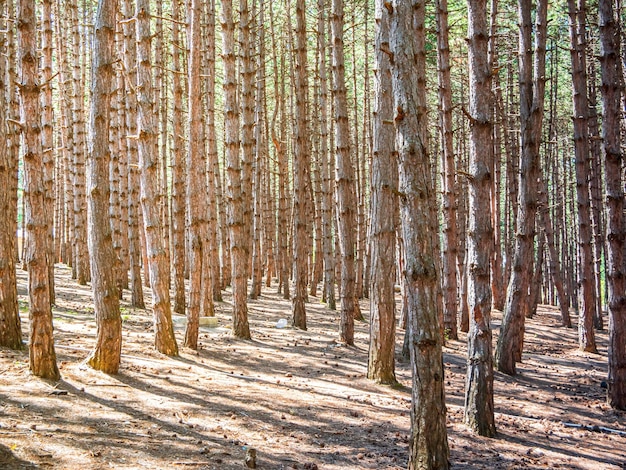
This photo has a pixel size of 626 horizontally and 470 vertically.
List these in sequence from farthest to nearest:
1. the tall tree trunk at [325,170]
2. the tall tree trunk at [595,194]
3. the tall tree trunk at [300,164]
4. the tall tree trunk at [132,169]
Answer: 1. the tall tree trunk at [595,194]
2. the tall tree trunk at [325,170]
3. the tall tree trunk at [300,164]
4. the tall tree trunk at [132,169]

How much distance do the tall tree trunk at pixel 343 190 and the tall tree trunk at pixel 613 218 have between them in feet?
13.7

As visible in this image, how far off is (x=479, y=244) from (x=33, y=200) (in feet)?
15.9

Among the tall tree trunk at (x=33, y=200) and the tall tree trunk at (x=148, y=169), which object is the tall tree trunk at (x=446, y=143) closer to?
the tall tree trunk at (x=148, y=169)

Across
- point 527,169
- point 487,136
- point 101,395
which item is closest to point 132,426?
point 101,395

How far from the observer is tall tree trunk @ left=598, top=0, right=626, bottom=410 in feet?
27.5

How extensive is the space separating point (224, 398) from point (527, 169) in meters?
6.23

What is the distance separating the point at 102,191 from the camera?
23.3 ft

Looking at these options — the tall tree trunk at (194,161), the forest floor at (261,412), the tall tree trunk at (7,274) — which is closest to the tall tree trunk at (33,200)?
the forest floor at (261,412)

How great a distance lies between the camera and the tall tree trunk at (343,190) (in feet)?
35.5

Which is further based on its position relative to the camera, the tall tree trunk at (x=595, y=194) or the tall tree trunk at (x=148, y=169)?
the tall tree trunk at (x=595, y=194)

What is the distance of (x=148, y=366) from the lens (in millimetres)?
8055

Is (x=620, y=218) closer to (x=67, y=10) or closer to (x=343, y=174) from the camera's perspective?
(x=343, y=174)

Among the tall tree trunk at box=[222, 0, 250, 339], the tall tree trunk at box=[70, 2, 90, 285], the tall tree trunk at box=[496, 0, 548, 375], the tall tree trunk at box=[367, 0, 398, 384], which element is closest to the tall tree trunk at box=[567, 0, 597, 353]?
the tall tree trunk at box=[496, 0, 548, 375]

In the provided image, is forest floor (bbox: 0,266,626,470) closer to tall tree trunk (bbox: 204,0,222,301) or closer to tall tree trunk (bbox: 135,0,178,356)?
tall tree trunk (bbox: 135,0,178,356)
